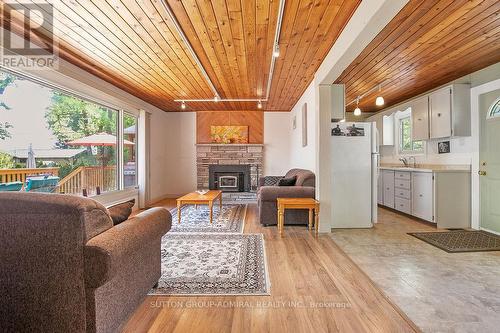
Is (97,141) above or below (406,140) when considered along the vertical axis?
below

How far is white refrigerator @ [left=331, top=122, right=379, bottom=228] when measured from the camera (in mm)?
3959

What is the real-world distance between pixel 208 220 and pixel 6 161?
2771 millimetres

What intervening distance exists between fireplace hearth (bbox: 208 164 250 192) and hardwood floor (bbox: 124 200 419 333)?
484 cm

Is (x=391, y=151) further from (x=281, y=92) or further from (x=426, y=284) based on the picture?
(x=426, y=284)

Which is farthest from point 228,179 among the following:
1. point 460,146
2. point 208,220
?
point 460,146

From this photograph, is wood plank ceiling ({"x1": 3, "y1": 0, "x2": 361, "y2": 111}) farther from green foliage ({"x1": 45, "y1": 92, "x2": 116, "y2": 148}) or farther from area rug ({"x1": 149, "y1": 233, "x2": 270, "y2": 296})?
area rug ({"x1": 149, "y1": 233, "x2": 270, "y2": 296})

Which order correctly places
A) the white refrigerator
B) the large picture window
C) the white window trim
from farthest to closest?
the white window trim, the white refrigerator, the large picture window

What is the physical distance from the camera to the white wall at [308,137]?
4.48 meters

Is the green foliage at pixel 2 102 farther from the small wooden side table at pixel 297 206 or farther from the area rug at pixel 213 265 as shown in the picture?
the small wooden side table at pixel 297 206

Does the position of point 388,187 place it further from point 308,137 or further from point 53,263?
point 53,263

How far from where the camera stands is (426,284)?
2201mm

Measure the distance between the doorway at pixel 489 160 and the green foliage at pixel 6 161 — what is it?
21.4 feet

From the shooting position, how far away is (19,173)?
3150mm

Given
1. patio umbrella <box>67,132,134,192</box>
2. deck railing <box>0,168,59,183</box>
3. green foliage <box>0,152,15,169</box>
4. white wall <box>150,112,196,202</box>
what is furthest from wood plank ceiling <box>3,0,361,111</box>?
white wall <box>150,112,196,202</box>
